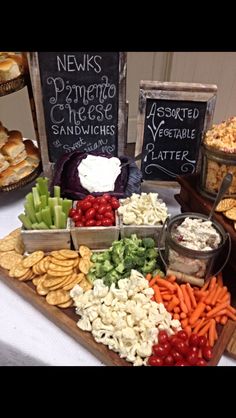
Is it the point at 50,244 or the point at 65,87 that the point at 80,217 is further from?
the point at 65,87

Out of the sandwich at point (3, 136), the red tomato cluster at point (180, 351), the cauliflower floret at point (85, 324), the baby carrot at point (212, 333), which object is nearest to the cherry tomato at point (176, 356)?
the red tomato cluster at point (180, 351)

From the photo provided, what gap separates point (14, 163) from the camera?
4.84ft

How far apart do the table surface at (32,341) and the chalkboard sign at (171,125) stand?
0.71 meters

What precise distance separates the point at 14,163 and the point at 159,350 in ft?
2.92

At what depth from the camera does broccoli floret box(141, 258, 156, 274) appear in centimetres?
119

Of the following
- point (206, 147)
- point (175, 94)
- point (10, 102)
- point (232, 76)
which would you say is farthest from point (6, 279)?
point (232, 76)

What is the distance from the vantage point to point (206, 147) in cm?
121

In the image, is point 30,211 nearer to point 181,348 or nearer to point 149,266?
point 149,266

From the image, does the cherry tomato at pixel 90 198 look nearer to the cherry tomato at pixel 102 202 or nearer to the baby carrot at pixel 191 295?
the cherry tomato at pixel 102 202

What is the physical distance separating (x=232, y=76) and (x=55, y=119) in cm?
246

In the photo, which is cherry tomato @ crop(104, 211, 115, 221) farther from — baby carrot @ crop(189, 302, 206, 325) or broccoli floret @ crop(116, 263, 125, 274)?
baby carrot @ crop(189, 302, 206, 325)

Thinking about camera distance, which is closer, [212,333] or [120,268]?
[212,333]

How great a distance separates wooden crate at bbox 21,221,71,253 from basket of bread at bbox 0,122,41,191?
0.31m

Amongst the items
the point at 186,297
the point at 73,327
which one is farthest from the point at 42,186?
the point at 186,297
